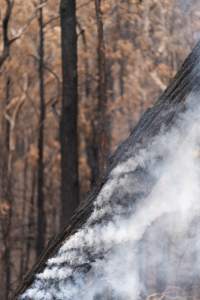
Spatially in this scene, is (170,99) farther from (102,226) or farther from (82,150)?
(82,150)

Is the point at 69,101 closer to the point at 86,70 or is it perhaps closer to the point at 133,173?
the point at 133,173

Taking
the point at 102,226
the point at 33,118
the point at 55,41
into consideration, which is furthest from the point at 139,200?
the point at 33,118

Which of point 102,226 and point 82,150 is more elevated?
point 102,226

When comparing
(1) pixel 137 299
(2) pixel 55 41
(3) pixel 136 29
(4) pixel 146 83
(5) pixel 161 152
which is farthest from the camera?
(4) pixel 146 83

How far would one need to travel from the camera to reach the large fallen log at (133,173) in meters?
3.06

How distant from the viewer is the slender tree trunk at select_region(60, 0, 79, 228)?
30.5 ft

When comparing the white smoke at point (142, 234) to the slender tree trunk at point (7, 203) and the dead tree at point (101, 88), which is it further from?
the slender tree trunk at point (7, 203)

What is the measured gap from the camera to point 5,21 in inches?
422

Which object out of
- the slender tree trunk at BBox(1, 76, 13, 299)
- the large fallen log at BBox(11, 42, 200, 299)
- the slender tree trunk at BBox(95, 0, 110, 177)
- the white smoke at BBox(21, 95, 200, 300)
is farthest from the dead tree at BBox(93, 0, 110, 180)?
the white smoke at BBox(21, 95, 200, 300)

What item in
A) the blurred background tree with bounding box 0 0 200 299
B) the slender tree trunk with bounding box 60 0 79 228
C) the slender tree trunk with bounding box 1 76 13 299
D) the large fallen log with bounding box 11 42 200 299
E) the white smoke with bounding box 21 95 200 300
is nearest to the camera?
the white smoke with bounding box 21 95 200 300

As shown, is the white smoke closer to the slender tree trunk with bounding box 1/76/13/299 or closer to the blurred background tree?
the blurred background tree

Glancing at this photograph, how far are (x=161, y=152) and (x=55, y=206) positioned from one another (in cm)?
2303

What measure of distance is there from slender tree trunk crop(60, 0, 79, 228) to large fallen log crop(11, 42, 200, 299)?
5859 millimetres

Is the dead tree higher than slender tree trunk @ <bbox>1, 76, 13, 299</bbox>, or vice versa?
the dead tree
